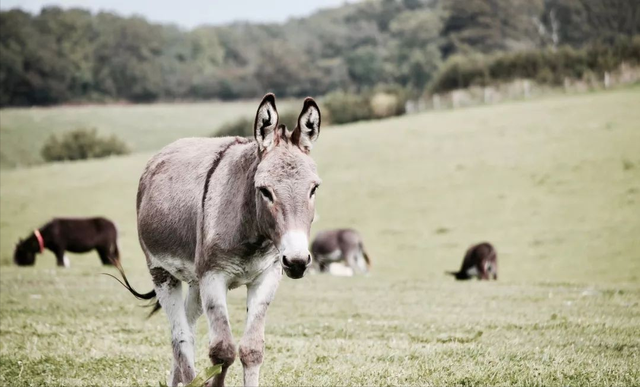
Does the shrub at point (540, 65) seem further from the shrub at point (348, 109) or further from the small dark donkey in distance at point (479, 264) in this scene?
the small dark donkey in distance at point (479, 264)

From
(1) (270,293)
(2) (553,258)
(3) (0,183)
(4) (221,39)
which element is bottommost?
(2) (553,258)

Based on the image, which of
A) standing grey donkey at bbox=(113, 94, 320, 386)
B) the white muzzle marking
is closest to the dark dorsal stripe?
standing grey donkey at bbox=(113, 94, 320, 386)

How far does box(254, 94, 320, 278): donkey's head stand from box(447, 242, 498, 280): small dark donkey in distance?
14697mm

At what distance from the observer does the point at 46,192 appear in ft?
115

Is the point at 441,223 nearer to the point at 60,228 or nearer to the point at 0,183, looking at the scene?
the point at 60,228

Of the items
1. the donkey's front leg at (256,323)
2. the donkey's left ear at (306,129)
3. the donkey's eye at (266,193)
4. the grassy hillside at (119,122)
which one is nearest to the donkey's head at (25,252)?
the grassy hillside at (119,122)

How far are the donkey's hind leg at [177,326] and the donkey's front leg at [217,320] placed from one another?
0.75 metres

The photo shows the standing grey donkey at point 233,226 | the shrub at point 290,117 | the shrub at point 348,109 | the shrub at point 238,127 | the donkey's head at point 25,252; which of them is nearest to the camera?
the standing grey donkey at point 233,226

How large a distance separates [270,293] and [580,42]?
2014 inches

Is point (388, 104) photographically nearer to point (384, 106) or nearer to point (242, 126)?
point (384, 106)

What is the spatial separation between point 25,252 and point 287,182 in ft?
60.9

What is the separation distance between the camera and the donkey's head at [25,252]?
21.5 meters

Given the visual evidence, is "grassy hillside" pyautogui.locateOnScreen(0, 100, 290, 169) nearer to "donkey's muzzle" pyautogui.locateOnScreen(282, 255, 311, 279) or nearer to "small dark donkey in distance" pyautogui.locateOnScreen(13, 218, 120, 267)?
"small dark donkey in distance" pyautogui.locateOnScreen(13, 218, 120, 267)

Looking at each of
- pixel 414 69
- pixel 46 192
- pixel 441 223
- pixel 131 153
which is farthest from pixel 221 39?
pixel 441 223
